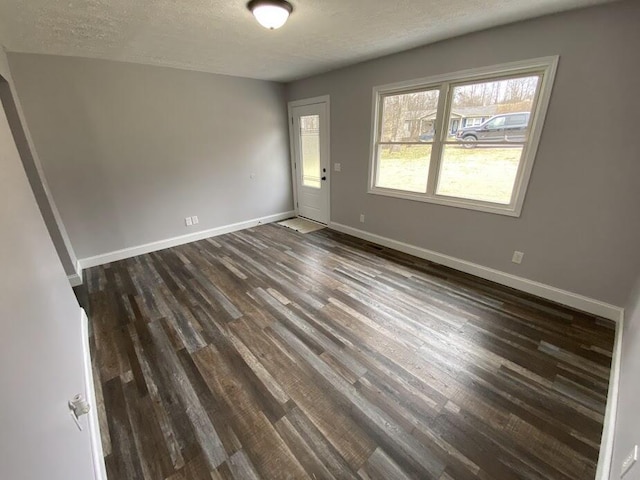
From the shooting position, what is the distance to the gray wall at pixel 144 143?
3.02 metres

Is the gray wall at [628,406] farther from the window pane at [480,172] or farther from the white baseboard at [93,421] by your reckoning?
the white baseboard at [93,421]

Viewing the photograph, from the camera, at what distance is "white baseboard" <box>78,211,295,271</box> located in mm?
3575

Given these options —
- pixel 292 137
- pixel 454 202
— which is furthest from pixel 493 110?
pixel 292 137

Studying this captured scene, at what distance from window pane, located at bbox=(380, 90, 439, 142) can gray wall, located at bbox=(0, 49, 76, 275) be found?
3.90 metres

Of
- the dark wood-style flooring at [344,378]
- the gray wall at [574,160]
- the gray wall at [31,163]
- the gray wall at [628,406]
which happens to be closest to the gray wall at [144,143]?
the gray wall at [31,163]

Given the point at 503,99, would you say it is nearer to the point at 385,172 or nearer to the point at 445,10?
the point at 445,10

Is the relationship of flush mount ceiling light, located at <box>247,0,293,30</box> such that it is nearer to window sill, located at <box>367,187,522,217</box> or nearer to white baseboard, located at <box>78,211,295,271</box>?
window sill, located at <box>367,187,522,217</box>

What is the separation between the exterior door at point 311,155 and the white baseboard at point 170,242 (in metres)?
0.66

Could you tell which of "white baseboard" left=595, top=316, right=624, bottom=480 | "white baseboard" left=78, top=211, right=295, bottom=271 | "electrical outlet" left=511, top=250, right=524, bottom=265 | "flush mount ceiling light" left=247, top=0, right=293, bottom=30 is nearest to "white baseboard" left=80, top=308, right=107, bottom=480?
"white baseboard" left=78, top=211, right=295, bottom=271

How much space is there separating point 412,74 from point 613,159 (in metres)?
2.06

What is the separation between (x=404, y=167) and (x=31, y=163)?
414cm

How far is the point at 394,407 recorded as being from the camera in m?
1.63

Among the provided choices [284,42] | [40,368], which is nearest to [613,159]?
[284,42]

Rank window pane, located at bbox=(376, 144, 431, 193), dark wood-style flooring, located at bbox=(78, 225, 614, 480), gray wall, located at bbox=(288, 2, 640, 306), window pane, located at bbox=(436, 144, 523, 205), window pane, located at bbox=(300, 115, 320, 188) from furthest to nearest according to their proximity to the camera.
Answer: window pane, located at bbox=(300, 115, 320, 188) < window pane, located at bbox=(376, 144, 431, 193) < window pane, located at bbox=(436, 144, 523, 205) < gray wall, located at bbox=(288, 2, 640, 306) < dark wood-style flooring, located at bbox=(78, 225, 614, 480)
